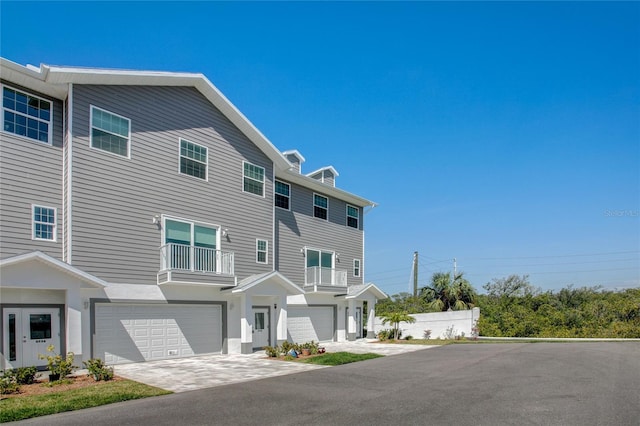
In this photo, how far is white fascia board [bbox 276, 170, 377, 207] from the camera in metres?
23.2

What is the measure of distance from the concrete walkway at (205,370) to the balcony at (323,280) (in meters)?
5.93

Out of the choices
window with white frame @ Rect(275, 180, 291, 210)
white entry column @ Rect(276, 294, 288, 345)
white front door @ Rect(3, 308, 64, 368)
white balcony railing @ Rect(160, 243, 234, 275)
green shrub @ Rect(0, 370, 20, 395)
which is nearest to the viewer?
green shrub @ Rect(0, 370, 20, 395)

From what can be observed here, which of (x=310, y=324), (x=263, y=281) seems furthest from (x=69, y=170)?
(x=310, y=324)

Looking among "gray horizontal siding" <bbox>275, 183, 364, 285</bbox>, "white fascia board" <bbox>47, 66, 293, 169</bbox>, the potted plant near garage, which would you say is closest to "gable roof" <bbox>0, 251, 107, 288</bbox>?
the potted plant near garage

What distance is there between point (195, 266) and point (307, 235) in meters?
7.88

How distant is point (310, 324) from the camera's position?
24422mm

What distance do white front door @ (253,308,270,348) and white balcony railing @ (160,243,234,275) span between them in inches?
126

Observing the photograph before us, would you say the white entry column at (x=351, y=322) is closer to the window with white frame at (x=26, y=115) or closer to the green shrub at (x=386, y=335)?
the green shrub at (x=386, y=335)

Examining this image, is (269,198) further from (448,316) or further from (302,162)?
(448,316)

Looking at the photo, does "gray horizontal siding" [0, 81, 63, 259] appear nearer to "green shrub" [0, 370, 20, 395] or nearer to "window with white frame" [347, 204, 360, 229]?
"green shrub" [0, 370, 20, 395]

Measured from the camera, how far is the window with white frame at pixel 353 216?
2773 cm

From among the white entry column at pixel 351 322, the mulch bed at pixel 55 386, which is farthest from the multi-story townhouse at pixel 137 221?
the white entry column at pixel 351 322

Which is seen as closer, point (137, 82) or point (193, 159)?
point (137, 82)

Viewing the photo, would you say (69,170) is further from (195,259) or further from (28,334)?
(195,259)
